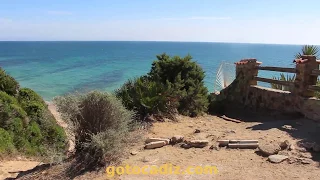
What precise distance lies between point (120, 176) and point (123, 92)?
14.6 ft

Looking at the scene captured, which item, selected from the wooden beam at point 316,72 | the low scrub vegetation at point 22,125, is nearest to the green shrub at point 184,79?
the wooden beam at point 316,72

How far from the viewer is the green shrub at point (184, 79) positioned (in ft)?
34.4

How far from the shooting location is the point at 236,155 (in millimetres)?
6086

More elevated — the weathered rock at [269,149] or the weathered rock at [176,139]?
the weathered rock at [269,149]

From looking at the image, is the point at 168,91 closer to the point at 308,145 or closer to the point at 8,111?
the point at 308,145

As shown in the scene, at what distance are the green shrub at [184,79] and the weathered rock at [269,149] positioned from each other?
4211 mm

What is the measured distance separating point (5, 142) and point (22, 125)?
2.16 m

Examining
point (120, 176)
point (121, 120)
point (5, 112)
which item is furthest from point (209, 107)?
point (5, 112)

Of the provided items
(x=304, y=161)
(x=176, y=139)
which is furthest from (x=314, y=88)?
(x=176, y=139)

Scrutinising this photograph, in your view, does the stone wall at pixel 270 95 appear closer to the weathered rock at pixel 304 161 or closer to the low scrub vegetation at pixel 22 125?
the weathered rock at pixel 304 161

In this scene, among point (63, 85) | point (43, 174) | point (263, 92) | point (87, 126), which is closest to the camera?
point (43, 174)

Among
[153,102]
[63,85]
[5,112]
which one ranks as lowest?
[63,85]

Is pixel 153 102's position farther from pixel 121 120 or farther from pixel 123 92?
pixel 121 120

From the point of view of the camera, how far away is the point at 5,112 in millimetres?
12273
